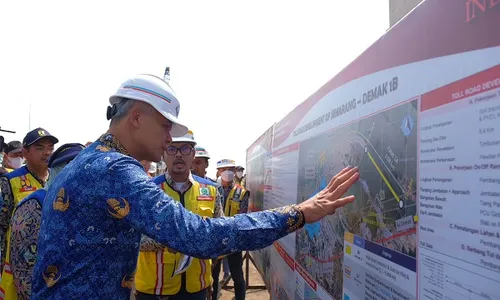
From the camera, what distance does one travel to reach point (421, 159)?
146cm

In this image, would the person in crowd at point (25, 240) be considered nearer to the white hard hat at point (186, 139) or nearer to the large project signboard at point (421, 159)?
the white hard hat at point (186, 139)

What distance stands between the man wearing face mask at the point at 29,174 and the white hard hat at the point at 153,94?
108 inches

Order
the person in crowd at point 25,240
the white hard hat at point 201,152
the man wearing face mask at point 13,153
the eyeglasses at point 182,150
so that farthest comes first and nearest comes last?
the man wearing face mask at point 13,153 → the white hard hat at point 201,152 → the eyeglasses at point 182,150 → the person in crowd at point 25,240

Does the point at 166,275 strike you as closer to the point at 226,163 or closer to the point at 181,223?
the point at 181,223

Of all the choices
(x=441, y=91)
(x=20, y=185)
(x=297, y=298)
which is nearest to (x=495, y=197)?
(x=441, y=91)

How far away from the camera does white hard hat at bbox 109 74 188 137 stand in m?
1.73

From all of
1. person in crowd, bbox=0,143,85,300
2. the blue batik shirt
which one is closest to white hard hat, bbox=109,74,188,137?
the blue batik shirt

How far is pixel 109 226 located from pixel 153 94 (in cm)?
64

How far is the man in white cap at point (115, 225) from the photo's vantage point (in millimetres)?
1463

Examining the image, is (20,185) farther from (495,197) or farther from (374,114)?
(495,197)

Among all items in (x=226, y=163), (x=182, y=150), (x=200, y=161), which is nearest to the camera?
(x=182, y=150)

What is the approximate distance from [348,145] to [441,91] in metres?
0.90

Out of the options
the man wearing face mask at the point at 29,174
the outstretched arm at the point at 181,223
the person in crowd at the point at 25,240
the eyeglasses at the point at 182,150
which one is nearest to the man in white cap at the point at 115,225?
the outstretched arm at the point at 181,223

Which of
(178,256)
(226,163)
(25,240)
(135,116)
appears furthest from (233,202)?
(135,116)
